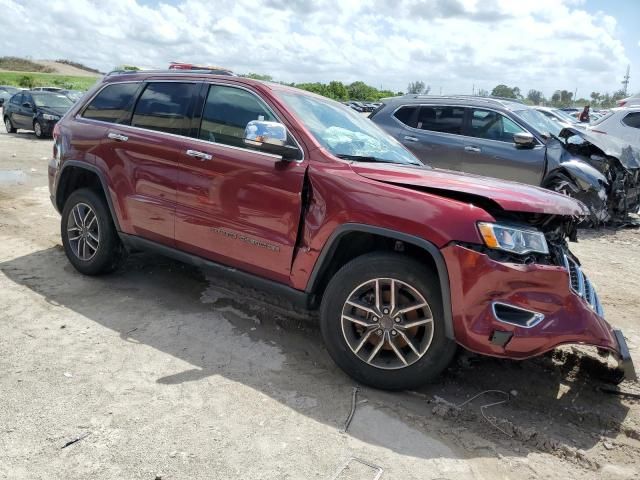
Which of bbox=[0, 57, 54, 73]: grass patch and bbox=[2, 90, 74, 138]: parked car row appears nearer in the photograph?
bbox=[2, 90, 74, 138]: parked car row

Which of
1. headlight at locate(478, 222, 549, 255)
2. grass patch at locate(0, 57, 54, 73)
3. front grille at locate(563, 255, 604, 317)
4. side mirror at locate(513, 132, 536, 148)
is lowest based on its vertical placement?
front grille at locate(563, 255, 604, 317)

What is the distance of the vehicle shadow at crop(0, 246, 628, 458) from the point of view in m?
3.07

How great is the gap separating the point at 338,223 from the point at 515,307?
44.6 inches

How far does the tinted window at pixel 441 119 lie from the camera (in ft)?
27.3

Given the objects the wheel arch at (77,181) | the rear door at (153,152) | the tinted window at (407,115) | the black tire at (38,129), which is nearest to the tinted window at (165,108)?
the rear door at (153,152)

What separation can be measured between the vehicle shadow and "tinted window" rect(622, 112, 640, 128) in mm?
9808

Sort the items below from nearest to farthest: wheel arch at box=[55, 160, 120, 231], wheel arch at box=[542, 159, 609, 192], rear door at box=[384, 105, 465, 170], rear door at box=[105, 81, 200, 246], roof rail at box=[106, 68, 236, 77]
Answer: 1. rear door at box=[105, 81, 200, 246]
2. roof rail at box=[106, 68, 236, 77]
3. wheel arch at box=[55, 160, 120, 231]
4. wheel arch at box=[542, 159, 609, 192]
5. rear door at box=[384, 105, 465, 170]

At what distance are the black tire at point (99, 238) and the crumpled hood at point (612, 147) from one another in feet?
22.2

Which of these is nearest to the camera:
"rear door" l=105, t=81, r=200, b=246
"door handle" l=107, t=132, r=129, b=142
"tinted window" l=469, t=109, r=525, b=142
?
"rear door" l=105, t=81, r=200, b=246

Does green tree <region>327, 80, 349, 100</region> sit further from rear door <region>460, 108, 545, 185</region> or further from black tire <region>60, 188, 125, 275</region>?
black tire <region>60, 188, 125, 275</region>

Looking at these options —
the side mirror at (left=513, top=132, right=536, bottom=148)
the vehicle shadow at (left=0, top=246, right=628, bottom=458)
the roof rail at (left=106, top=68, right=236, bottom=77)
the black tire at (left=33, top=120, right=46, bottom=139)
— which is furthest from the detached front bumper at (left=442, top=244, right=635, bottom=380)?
the black tire at (left=33, top=120, right=46, bottom=139)

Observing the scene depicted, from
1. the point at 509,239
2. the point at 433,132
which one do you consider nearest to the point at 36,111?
the point at 433,132

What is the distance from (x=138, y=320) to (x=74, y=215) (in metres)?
1.48

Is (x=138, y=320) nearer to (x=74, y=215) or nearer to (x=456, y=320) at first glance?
(x=74, y=215)
